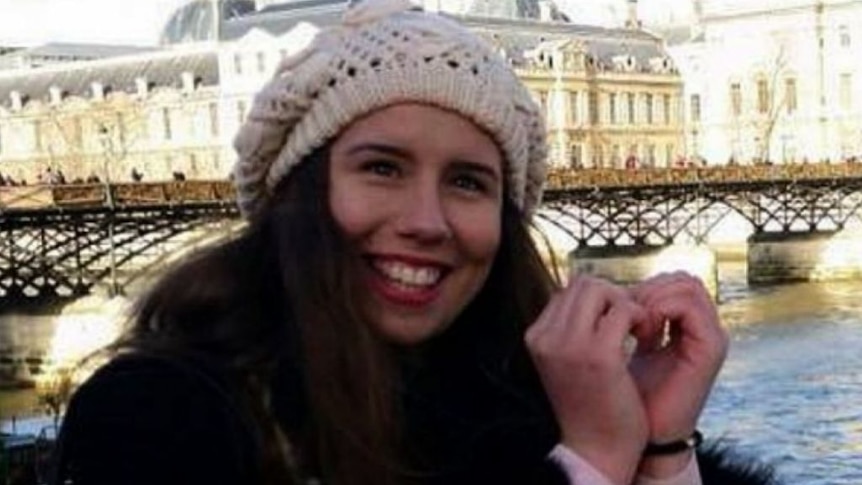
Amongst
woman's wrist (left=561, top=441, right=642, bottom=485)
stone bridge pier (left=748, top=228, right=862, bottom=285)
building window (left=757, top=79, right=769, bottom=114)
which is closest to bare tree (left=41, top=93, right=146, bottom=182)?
building window (left=757, top=79, right=769, bottom=114)

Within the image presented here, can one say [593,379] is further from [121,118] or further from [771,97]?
[121,118]

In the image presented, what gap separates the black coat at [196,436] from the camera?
1477 millimetres

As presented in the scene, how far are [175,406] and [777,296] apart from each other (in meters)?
33.8

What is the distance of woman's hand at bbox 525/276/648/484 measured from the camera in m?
1.62

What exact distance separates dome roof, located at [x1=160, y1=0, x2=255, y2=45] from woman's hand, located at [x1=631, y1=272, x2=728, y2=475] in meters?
82.6

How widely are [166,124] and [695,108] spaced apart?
922 inches

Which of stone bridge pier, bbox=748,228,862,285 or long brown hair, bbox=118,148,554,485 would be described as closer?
long brown hair, bbox=118,148,554,485

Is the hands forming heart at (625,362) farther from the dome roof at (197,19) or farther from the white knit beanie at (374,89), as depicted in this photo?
the dome roof at (197,19)


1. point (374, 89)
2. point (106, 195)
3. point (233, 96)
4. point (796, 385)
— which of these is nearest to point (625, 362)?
point (374, 89)

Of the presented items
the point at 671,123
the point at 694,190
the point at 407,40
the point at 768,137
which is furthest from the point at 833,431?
the point at 671,123

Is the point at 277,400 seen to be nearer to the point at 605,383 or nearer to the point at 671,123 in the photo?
the point at 605,383

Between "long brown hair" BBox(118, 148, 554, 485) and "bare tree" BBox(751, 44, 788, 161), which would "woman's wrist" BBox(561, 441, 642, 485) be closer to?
"long brown hair" BBox(118, 148, 554, 485)

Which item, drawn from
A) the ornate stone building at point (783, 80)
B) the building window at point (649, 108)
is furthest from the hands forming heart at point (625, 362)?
the building window at point (649, 108)

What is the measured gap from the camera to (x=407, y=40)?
1.87 m
